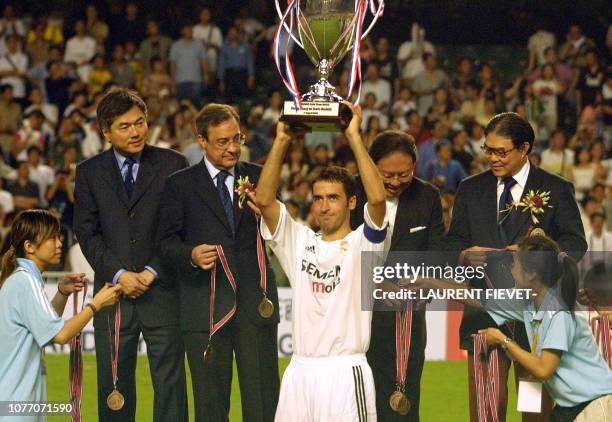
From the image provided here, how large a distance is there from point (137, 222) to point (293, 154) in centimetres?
823

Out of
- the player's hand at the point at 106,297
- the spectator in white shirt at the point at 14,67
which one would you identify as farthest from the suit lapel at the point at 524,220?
the spectator in white shirt at the point at 14,67

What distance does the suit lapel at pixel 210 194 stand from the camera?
6965mm

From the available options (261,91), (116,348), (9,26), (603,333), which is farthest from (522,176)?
(9,26)

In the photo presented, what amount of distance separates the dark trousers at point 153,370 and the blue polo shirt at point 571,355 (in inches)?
83.5

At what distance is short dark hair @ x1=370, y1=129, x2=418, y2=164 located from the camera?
684 cm

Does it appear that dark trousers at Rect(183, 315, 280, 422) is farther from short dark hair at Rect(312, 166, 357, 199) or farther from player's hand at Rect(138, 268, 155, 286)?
short dark hair at Rect(312, 166, 357, 199)

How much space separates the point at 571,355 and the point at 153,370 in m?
2.39

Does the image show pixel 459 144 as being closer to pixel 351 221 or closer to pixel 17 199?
pixel 17 199

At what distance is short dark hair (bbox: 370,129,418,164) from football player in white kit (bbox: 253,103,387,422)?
27.5 inches

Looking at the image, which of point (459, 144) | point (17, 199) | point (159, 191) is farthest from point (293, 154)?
point (159, 191)

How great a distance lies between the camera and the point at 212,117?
695 cm

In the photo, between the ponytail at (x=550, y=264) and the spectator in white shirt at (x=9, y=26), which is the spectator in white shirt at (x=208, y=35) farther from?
the ponytail at (x=550, y=264)

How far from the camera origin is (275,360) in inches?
274

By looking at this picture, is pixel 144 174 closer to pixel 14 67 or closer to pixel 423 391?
pixel 423 391
